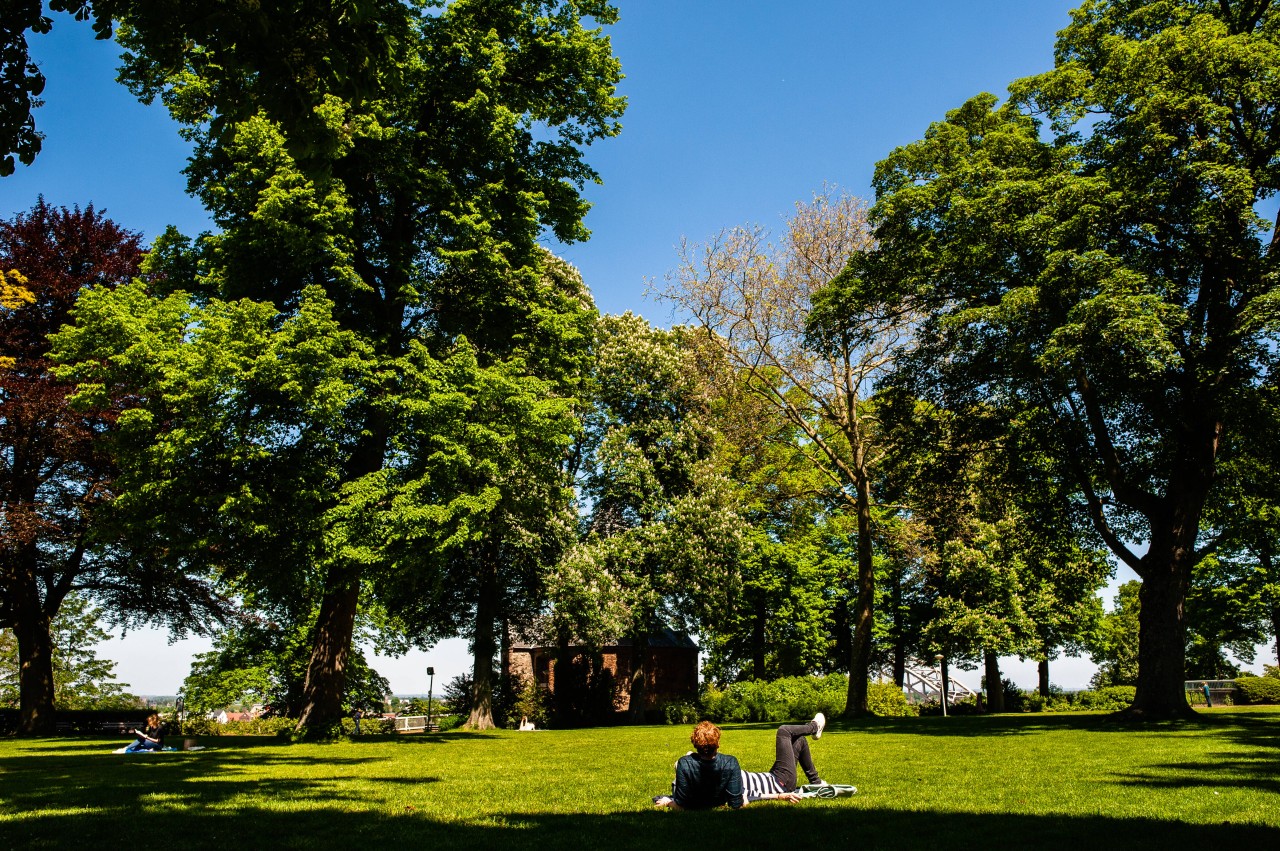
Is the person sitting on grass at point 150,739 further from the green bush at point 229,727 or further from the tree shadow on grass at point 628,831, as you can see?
the tree shadow on grass at point 628,831

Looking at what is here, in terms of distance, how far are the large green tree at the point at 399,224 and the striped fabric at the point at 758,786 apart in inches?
437

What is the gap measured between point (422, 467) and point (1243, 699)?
42659 mm

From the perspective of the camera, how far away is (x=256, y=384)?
17312 mm

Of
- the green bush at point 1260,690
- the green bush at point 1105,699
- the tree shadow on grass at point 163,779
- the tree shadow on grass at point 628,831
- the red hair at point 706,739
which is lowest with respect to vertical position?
the green bush at point 1105,699

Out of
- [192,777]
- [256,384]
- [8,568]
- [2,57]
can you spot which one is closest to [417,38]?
[256,384]

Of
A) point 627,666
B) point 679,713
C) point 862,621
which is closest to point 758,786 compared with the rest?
point 862,621

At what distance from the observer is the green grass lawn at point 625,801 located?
6453 mm

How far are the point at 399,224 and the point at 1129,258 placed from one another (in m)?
19.6

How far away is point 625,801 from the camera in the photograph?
8.91 metres

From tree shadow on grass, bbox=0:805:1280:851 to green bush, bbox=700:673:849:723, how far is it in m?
28.5

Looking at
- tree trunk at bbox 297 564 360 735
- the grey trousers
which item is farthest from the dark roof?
the grey trousers

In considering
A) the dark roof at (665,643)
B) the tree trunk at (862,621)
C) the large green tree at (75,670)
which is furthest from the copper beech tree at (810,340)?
the large green tree at (75,670)

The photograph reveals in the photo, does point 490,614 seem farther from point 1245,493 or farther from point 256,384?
point 1245,493

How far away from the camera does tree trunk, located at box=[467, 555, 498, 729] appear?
32562 millimetres
